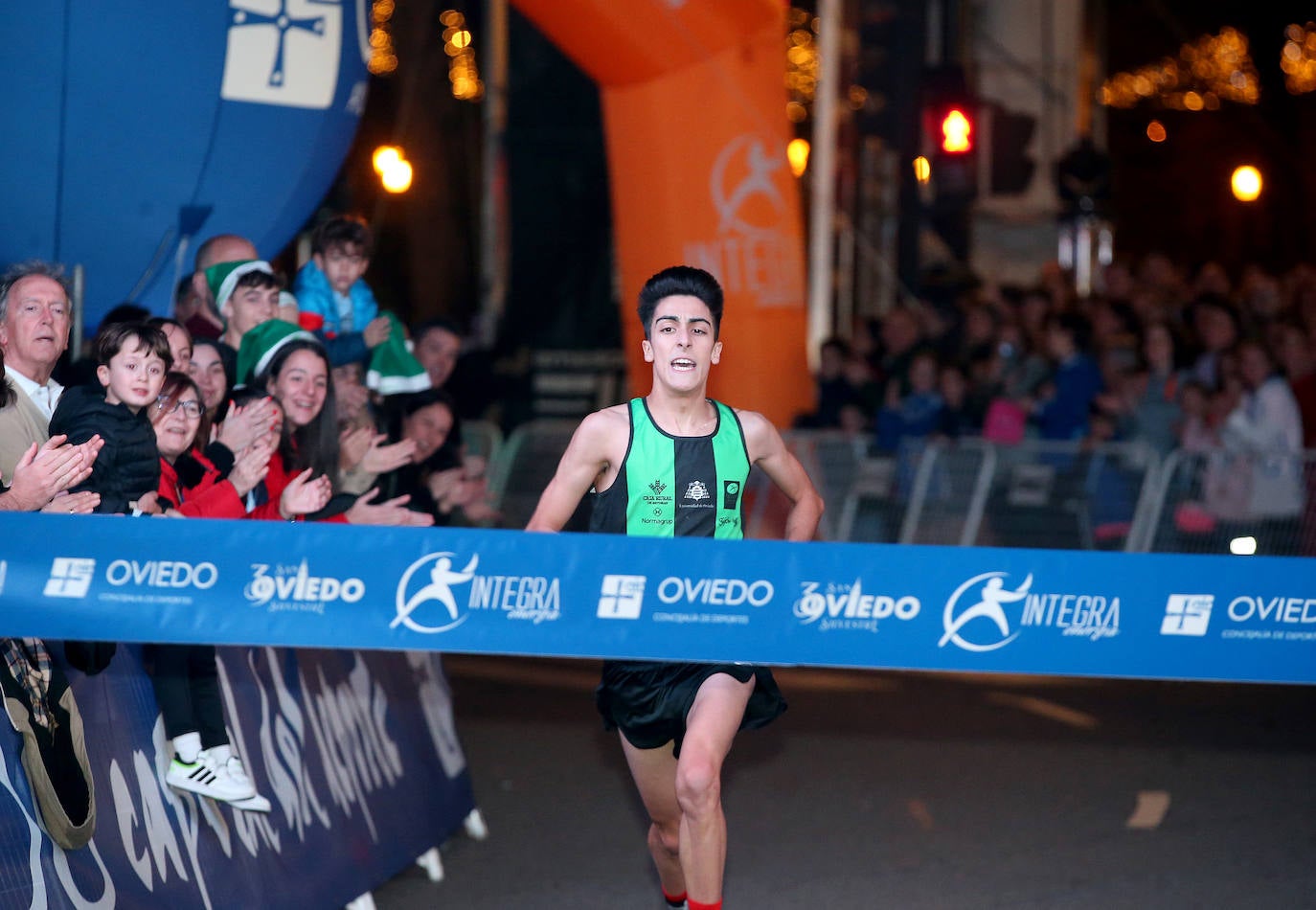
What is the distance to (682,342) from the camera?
5023 millimetres

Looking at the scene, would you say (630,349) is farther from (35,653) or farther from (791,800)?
(35,653)

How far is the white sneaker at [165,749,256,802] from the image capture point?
5.02 meters

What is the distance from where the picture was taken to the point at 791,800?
789 centimetres

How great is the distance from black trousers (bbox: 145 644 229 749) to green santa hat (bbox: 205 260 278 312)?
1816mm

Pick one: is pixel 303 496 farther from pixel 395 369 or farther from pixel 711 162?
pixel 711 162

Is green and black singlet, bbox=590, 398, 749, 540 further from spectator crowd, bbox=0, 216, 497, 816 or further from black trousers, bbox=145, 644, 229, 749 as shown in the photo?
black trousers, bbox=145, 644, 229, 749

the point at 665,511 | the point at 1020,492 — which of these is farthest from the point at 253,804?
the point at 1020,492

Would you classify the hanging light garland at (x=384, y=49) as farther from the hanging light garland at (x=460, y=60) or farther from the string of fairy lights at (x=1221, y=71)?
the string of fairy lights at (x=1221, y=71)

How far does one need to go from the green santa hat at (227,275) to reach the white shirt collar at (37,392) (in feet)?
5.03

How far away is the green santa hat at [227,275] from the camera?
21.2 ft

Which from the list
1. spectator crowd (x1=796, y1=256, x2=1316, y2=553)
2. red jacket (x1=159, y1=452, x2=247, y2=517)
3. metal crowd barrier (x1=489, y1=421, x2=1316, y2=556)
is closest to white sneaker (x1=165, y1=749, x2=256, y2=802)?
red jacket (x1=159, y1=452, x2=247, y2=517)

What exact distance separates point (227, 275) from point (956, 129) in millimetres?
8181

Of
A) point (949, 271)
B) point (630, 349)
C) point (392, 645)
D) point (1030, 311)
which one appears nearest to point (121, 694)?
point (392, 645)

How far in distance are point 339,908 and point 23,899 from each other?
1631 millimetres
